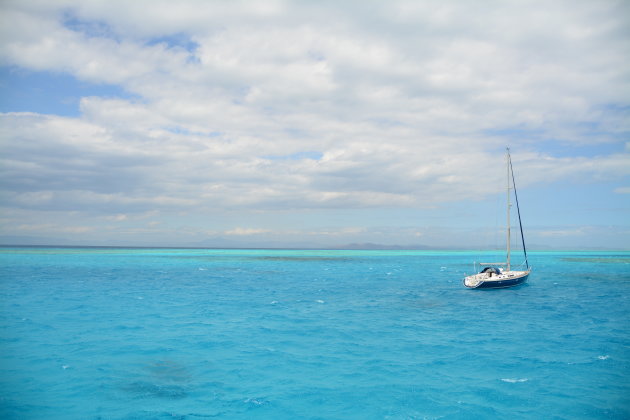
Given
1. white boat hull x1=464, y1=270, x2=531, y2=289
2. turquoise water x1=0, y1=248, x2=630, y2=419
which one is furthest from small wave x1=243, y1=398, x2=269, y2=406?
white boat hull x1=464, y1=270, x2=531, y2=289

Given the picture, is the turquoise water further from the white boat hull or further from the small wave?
the white boat hull

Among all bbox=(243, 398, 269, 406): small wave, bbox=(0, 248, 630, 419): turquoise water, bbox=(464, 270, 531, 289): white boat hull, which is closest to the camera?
bbox=(0, 248, 630, 419): turquoise water

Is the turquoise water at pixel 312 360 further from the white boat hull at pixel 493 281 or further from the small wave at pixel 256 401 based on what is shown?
the white boat hull at pixel 493 281

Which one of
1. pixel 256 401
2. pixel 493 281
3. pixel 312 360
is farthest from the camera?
pixel 493 281

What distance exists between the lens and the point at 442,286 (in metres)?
64.6

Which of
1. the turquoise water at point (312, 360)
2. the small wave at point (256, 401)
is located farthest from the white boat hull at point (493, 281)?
the small wave at point (256, 401)

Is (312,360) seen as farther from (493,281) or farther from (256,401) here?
(493,281)

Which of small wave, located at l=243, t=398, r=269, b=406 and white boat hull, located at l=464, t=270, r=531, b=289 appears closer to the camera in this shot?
small wave, located at l=243, t=398, r=269, b=406

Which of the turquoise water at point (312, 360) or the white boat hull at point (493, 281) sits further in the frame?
the white boat hull at point (493, 281)

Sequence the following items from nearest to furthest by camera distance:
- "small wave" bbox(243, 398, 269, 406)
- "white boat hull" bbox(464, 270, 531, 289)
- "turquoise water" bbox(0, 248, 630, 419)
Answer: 1. "turquoise water" bbox(0, 248, 630, 419)
2. "small wave" bbox(243, 398, 269, 406)
3. "white boat hull" bbox(464, 270, 531, 289)

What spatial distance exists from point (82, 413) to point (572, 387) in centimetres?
2342

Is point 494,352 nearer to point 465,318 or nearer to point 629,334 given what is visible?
point 465,318

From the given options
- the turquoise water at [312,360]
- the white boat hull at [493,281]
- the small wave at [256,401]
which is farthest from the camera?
Answer: the white boat hull at [493,281]

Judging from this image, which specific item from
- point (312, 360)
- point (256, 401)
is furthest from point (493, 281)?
point (256, 401)
